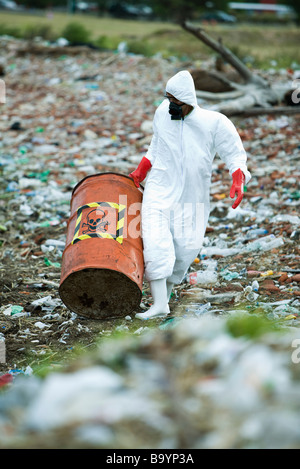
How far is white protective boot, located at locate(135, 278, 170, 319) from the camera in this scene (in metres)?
3.90

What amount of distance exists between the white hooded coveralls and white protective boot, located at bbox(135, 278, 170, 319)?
0.06 metres

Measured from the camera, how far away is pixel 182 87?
3.75m

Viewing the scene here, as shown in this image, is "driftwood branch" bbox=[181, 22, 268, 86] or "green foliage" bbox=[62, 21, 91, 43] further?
"green foliage" bbox=[62, 21, 91, 43]

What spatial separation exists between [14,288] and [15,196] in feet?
8.12

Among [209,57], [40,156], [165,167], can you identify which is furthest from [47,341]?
[209,57]

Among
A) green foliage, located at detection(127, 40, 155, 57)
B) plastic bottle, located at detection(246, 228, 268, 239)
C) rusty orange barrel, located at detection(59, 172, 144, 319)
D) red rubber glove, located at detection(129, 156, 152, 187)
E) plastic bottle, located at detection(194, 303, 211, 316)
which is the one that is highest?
green foliage, located at detection(127, 40, 155, 57)

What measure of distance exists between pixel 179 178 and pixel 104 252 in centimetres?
74

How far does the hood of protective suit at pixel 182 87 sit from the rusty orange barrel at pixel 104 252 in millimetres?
684

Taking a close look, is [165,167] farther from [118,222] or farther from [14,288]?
[14,288]

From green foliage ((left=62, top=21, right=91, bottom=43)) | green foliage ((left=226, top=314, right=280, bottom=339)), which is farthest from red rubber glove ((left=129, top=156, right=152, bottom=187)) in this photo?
green foliage ((left=62, top=21, right=91, bottom=43))

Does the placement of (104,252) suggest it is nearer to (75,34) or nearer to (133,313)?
(133,313)
